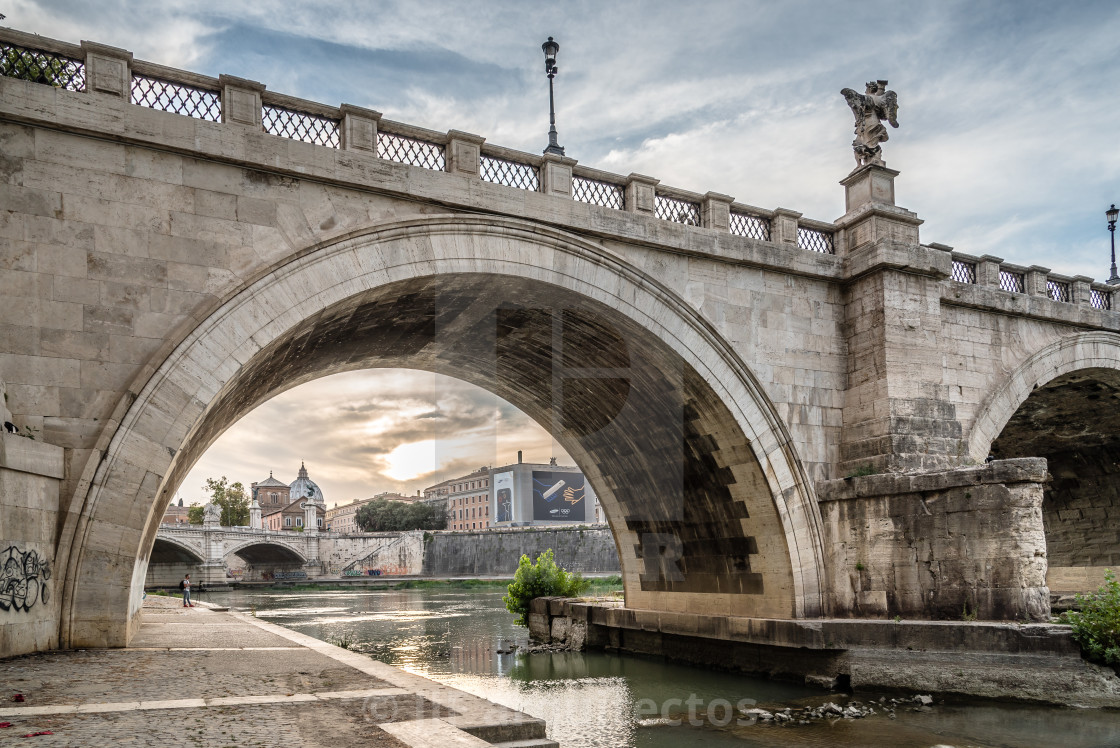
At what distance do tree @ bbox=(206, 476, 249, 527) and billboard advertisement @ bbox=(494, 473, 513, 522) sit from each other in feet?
80.3

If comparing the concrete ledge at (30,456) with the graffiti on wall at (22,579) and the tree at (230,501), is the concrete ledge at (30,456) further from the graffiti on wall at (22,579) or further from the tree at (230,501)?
the tree at (230,501)

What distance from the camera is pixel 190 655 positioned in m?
8.48

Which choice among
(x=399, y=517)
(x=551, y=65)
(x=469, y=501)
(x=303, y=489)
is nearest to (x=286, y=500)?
(x=303, y=489)

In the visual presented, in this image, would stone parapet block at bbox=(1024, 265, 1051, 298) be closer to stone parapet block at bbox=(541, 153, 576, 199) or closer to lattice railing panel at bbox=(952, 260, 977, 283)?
lattice railing panel at bbox=(952, 260, 977, 283)

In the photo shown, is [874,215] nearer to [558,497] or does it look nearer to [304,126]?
[304,126]

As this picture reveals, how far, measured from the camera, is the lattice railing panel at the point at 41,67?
27.5ft

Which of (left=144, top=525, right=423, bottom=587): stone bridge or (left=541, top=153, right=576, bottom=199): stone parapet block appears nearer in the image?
(left=541, top=153, right=576, bottom=199): stone parapet block

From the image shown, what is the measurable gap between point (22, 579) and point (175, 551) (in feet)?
166

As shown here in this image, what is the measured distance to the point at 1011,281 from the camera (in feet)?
49.2

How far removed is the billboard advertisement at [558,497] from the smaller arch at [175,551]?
36.7m

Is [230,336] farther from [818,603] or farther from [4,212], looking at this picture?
[818,603]

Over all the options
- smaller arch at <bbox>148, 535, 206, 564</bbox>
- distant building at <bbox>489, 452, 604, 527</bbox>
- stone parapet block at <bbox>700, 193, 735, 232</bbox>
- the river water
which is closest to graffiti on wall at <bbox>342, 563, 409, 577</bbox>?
smaller arch at <bbox>148, 535, 206, 564</bbox>

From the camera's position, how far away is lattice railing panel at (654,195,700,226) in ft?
40.1

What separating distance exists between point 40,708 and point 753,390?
30.3 feet
